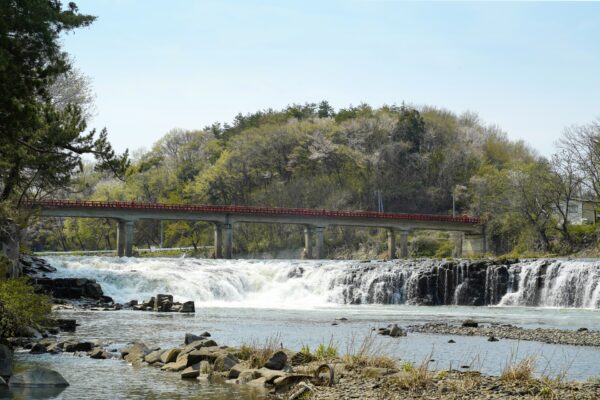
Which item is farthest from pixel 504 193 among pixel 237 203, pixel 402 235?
pixel 237 203

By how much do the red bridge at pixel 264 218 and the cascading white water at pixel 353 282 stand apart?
68.6 ft

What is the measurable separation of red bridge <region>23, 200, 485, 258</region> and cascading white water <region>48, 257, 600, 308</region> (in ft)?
68.6

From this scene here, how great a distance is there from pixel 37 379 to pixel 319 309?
34397 millimetres

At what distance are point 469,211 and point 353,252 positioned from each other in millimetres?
14886

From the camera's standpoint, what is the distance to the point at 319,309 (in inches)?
2110

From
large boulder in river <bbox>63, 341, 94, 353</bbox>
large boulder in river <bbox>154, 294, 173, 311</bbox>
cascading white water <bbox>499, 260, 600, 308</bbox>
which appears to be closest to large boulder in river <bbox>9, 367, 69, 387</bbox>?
large boulder in river <bbox>63, 341, 94, 353</bbox>

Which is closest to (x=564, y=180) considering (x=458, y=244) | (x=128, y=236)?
(x=458, y=244)

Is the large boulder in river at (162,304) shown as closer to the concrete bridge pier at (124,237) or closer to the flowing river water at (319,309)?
the flowing river water at (319,309)

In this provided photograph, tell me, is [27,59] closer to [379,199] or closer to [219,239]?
[219,239]

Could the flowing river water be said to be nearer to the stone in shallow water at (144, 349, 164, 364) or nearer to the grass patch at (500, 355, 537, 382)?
the stone in shallow water at (144, 349, 164, 364)

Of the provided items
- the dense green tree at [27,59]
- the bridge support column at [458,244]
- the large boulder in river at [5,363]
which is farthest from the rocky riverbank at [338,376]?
the bridge support column at [458,244]

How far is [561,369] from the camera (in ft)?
75.8

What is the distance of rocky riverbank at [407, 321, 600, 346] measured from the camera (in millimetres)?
30938

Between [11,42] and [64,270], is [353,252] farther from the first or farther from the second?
[11,42]
